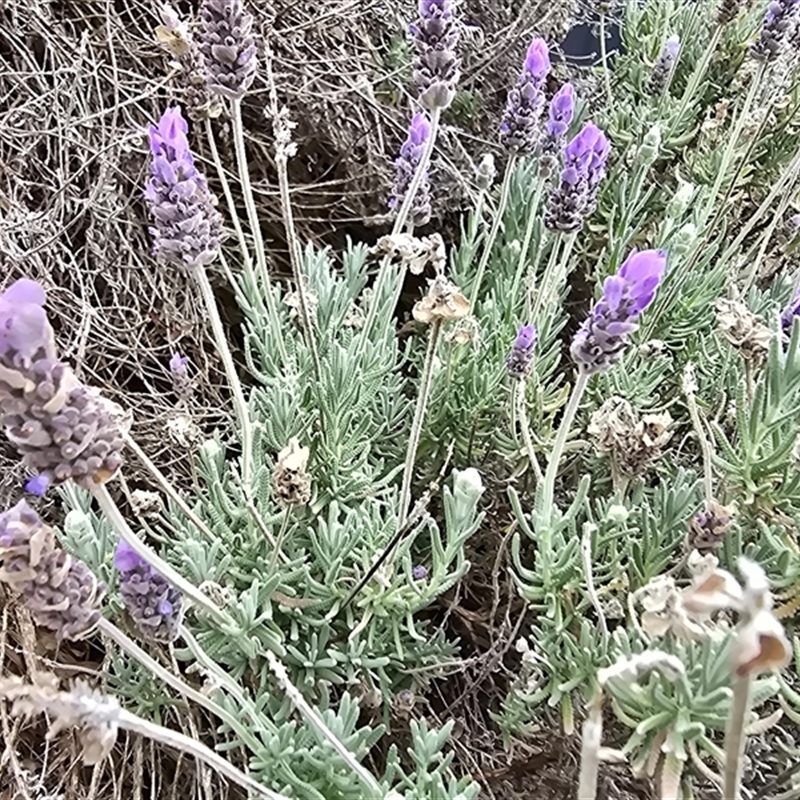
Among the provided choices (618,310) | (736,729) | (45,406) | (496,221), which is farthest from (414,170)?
(736,729)

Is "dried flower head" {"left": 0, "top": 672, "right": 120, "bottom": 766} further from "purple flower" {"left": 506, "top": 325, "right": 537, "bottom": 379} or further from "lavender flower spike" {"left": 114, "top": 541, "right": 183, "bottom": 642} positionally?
"purple flower" {"left": 506, "top": 325, "right": 537, "bottom": 379}

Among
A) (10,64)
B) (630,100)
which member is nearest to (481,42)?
(630,100)

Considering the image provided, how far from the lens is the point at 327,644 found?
0.86m

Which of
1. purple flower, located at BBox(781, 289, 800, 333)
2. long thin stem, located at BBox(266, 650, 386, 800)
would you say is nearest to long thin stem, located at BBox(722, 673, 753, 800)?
long thin stem, located at BBox(266, 650, 386, 800)

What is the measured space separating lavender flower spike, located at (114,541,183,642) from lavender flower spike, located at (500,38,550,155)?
2.08ft

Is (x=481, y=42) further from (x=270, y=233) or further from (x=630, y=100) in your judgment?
(x=270, y=233)

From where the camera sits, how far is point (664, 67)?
1.33 meters

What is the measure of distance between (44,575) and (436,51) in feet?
1.93

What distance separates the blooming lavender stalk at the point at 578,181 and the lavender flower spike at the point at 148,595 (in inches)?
21.2

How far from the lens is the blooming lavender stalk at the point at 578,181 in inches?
36.1

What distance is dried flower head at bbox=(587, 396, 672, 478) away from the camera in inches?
30.4

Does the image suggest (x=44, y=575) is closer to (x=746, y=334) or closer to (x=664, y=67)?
(x=746, y=334)

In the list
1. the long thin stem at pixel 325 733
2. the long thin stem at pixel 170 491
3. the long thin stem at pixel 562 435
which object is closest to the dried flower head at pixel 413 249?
the long thin stem at pixel 562 435

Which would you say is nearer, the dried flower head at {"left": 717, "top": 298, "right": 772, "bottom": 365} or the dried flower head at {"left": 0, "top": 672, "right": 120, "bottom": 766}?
the dried flower head at {"left": 0, "top": 672, "right": 120, "bottom": 766}
